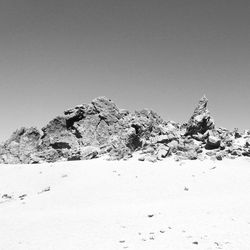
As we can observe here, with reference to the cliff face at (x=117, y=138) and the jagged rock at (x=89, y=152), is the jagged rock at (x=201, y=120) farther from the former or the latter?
the jagged rock at (x=89, y=152)

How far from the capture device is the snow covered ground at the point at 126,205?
18375 millimetres

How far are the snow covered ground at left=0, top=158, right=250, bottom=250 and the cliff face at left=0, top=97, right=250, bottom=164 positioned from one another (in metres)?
3.14

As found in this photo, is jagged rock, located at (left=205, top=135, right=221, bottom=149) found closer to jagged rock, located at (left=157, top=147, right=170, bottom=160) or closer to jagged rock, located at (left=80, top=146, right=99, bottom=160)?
jagged rock, located at (left=157, top=147, right=170, bottom=160)

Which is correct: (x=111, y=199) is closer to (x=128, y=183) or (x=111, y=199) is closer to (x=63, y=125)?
(x=128, y=183)

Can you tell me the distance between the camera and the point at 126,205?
25.5 m

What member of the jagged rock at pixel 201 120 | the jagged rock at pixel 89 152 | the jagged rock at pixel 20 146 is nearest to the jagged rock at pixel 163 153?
the jagged rock at pixel 201 120

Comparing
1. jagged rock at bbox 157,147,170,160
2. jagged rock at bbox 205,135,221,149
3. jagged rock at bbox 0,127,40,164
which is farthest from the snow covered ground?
jagged rock at bbox 0,127,40,164

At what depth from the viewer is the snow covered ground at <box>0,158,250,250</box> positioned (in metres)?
18.4

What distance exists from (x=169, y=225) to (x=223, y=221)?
3704 millimetres

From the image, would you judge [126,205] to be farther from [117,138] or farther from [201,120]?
[201,120]

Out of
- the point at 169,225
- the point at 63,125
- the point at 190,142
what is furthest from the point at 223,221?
the point at 63,125

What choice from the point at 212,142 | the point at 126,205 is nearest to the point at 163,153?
the point at 212,142

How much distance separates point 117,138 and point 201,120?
Result: 1164cm

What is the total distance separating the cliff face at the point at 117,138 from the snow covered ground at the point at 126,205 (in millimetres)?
3139
